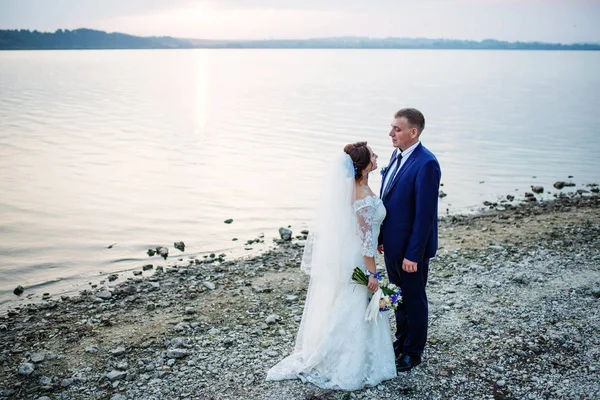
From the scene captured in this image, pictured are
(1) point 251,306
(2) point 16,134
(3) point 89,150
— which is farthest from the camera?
(2) point 16,134

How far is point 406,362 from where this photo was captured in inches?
260

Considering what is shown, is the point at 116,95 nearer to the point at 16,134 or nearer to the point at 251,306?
the point at 16,134

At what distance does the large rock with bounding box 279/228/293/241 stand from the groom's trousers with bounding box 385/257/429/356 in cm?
773

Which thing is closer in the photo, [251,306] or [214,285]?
[251,306]

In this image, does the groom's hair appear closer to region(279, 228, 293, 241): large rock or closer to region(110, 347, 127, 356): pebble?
region(110, 347, 127, 356): pebble

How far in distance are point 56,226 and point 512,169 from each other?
64.3 ft

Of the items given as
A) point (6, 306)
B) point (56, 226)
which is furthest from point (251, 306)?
point (56, 226)

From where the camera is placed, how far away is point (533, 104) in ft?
171

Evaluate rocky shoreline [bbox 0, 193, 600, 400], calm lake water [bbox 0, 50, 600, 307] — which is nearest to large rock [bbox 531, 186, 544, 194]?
calm lake water [bbox 0, 50, 600, 307]

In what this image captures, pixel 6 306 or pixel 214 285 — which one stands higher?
pixel 214 285

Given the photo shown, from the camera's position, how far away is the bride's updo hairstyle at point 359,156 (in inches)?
228

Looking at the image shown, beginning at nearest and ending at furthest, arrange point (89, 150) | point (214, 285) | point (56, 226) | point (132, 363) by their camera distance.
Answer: point (132, 363), point (214, 285), point (56, 226), point (89, 150)

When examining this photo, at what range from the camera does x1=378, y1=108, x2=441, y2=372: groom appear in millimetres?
5820

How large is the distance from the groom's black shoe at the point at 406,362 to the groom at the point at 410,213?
317mm
